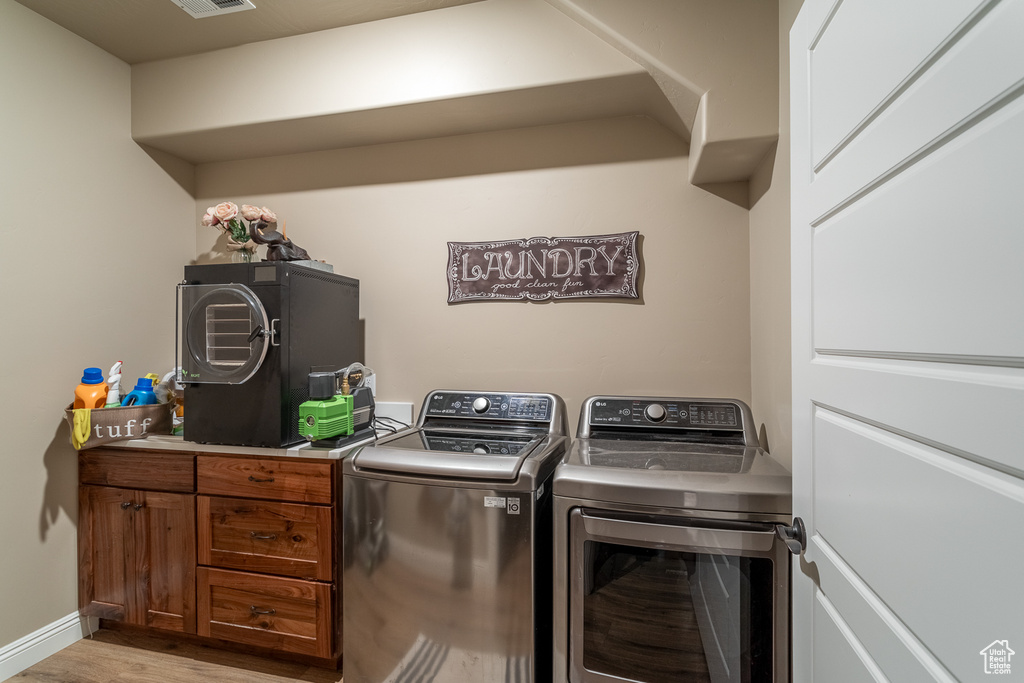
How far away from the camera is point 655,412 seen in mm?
1840

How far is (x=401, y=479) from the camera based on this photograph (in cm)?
154

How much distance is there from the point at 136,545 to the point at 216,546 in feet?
1.36

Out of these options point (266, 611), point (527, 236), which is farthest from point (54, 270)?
point (527, 236)

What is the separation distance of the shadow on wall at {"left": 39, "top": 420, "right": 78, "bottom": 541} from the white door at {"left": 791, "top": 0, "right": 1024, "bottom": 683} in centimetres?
279

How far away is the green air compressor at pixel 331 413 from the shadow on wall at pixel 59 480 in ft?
3.77

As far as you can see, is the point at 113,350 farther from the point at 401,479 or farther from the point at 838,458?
the point at 838,458

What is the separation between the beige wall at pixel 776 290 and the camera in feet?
4.77

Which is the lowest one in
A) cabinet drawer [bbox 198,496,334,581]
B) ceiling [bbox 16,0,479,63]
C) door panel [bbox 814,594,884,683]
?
cabinet drawer [bbox 198,496,334,581]

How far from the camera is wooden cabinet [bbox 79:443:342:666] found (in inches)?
70.0

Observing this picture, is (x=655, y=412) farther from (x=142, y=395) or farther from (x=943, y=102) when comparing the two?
(x=142, y=395)

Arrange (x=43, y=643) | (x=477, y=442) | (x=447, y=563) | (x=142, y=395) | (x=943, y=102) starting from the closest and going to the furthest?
(x=943, y=102)
(x=447, y=563)
(x=477, y=442)
(x=43, y=643)
(x=142, y=395)

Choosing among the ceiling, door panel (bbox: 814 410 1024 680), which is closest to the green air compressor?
the ceiling

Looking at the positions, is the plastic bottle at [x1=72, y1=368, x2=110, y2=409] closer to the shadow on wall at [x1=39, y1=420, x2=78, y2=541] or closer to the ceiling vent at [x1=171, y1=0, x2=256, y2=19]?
the shadow on wall at [x1=39, y1=420, x2=78, y2=541]

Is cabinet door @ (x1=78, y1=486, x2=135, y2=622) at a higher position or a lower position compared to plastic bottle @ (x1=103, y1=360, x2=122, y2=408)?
lower
